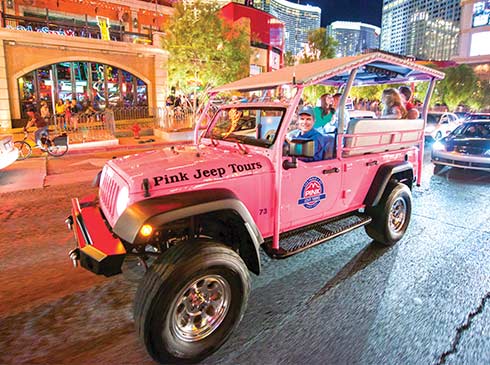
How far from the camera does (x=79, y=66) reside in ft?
67.2

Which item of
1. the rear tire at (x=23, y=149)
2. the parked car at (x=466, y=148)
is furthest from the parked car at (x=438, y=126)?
the rear tire at (x=23, y=149)

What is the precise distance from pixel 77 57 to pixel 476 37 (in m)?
91.0

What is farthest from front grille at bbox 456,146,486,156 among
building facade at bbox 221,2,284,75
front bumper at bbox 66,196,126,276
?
building facade at bbox 221,2,284,75

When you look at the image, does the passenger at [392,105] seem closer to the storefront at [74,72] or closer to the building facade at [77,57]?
the storefront at [74,72]

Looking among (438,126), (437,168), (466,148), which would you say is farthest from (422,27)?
(466,148)

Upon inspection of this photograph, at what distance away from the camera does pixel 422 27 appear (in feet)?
492

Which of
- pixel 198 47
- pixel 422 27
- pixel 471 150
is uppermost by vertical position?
pixel 422 27

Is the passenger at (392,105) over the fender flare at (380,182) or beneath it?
over

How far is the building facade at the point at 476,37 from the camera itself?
257 ft

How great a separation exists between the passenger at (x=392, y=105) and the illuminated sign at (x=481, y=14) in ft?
314

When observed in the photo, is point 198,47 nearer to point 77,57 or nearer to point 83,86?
point 77,57

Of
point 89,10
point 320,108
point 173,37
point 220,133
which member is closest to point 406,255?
point 320,108

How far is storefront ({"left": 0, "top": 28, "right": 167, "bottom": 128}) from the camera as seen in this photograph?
17781 millimetres

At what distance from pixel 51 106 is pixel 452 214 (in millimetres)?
20977
